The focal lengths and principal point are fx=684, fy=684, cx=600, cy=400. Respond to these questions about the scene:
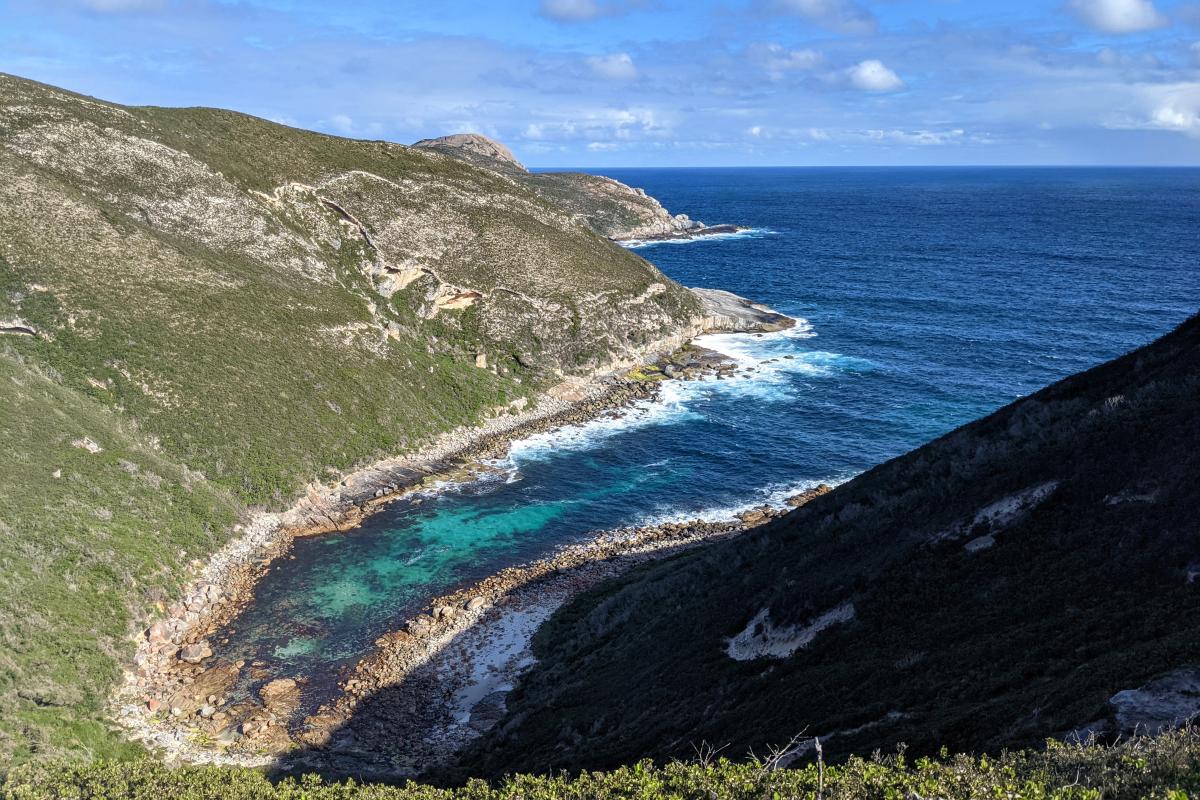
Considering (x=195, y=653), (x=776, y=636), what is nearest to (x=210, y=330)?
(x=195, y=653)

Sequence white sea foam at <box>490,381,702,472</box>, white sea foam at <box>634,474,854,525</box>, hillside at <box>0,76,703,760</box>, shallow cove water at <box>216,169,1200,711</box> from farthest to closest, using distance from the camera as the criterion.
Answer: white sea foam at <box>490,381,702,472</box> → white sea foam at <box>634,474,854,525</box> → shallow cove water at <box>216,169,1200,711</box> → hillside at <box>0,76,703,760</box>

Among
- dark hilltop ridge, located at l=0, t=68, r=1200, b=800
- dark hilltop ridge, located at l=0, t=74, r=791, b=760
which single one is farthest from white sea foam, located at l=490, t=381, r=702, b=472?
dark hilltop ridge, located at l=0, t=74, r=791, b=760

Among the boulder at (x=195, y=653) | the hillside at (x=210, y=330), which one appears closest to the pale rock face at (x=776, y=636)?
the hillside at (x=210, y=330)

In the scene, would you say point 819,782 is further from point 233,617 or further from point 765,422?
point 765,422

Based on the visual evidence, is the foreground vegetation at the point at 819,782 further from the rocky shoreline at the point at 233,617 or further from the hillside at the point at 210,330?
the rocky shoreline at the point at 233,617

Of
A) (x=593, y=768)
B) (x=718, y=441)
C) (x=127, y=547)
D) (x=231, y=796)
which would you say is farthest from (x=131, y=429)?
(x=718, y=441)

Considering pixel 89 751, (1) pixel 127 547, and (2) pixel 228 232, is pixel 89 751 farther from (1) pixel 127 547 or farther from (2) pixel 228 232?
(2) pixel 228 232

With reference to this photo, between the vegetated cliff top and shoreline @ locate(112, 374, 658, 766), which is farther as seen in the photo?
shoreline @ locate(112, 374, 658, 766)

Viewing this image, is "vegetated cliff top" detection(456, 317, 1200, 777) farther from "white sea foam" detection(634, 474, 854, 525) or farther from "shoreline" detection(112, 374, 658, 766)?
"white sea foam" detection(634, 474, 854, 525)
